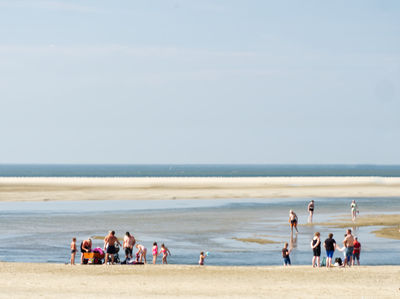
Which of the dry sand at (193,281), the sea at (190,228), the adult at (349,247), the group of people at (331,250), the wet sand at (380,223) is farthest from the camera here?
the wet sand at (380,223)

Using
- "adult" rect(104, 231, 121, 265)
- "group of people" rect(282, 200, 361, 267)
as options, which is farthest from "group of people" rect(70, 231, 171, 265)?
"group of people" rect(282, 200, 361, 267)

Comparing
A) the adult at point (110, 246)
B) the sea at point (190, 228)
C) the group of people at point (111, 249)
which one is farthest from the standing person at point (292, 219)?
the adult at point (110, 246)

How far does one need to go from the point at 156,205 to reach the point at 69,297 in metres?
45.5

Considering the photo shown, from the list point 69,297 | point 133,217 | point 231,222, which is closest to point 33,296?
point 69,297

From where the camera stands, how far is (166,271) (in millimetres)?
27938

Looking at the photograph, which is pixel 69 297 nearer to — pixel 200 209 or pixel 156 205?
pixel 200 209

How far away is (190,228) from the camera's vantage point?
45.5 metres

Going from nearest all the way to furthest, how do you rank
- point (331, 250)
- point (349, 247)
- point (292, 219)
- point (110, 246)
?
1. point (331, 250)
2. point (349, 247)
3. point (110, 246)
4. point (292, 219)

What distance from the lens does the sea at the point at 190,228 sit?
110 feet

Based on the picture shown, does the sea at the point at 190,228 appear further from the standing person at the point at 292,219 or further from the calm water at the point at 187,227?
the standing person at the point at 292,219

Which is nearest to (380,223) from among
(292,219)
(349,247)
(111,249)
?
(292,219)

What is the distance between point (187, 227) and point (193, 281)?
2042 centimetres

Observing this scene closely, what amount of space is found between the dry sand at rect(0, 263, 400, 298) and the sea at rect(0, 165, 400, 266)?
3326 mm

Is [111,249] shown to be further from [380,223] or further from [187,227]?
[380,223]
